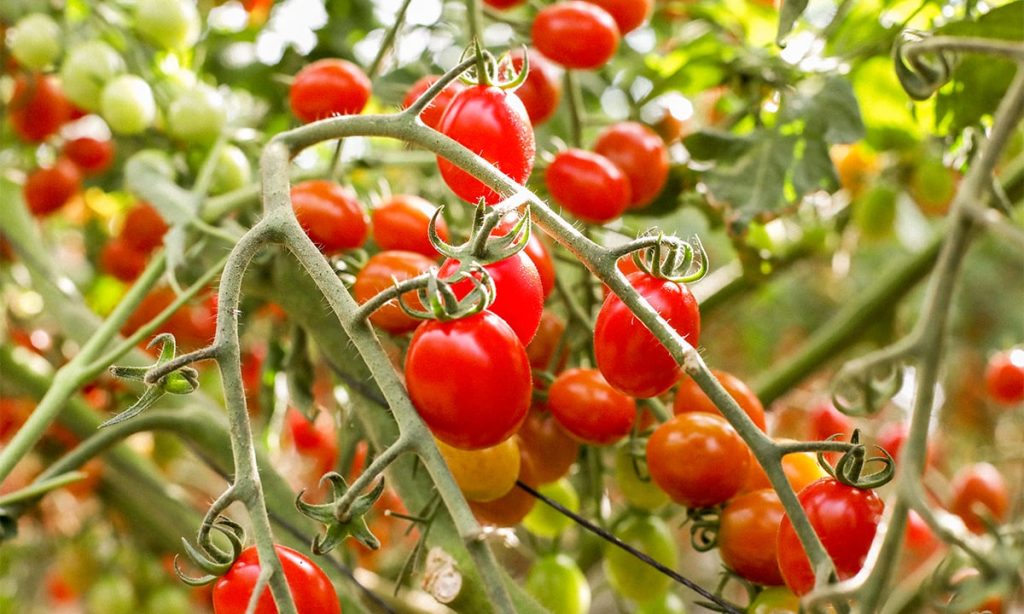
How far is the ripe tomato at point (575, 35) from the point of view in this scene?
2.29 ft

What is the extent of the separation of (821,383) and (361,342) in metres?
1.17

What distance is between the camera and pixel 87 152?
0.97 m

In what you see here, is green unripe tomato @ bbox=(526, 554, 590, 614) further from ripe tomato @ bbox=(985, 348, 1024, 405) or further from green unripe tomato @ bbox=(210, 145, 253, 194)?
ripe tomato @ bbox=(985, 348, 1024, 405)

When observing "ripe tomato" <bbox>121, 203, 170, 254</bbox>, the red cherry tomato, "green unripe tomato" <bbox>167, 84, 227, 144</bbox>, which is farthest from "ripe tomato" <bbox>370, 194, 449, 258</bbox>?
the red cherry tomato

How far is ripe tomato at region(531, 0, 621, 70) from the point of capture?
697mm

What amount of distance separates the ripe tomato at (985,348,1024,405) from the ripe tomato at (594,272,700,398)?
70cm

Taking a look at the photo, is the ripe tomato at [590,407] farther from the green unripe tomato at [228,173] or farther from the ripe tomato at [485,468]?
the green unripe tomato at [228,173]

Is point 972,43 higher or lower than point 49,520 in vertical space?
Result: higher

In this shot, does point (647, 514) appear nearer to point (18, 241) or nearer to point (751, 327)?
point (18, 241)

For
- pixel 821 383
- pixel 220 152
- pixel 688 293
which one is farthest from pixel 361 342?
pixel 821 383

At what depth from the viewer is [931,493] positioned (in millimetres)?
969

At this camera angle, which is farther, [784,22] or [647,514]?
[647,514]

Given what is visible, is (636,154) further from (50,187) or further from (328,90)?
(50,187)

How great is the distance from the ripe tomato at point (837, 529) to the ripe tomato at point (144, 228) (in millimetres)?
662
